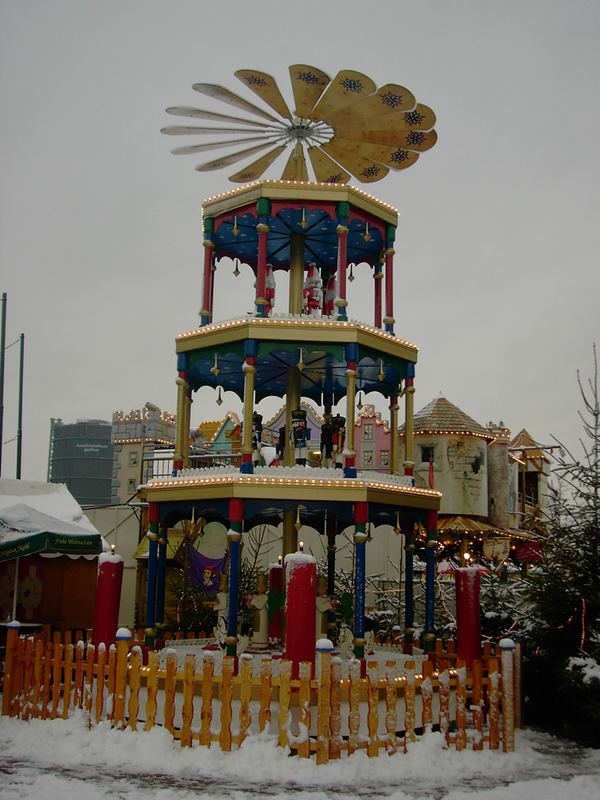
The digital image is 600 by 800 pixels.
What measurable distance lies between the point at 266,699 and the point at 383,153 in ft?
40.3

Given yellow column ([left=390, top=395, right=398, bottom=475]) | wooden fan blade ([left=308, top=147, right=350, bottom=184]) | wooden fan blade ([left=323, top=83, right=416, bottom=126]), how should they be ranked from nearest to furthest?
wooden fan blade ([left=323, top=83, right=416, bottom=126]), yellow column ([left=390, top=395, right=398, bottom=475]), wooden fan blade ([left=308, top=147, right=350, bottom=184])

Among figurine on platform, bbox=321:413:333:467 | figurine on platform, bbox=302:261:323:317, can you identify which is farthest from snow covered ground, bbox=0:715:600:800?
figurine on platform, bbox=302:261:323:317

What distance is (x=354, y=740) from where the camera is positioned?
37.6 feet

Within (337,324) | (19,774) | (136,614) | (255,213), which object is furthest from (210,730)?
(136,614)

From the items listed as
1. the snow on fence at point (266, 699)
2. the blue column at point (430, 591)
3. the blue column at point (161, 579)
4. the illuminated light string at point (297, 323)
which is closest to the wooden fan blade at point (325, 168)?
the illuminated light string at point (297, 323)

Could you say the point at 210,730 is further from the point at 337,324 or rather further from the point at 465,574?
the point at 337,324

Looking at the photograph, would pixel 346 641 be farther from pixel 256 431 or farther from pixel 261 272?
pixel 261 272

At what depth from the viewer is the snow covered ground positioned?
10148 millimetres

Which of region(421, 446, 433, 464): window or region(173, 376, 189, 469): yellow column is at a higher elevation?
region(421, 446, 433, 464): window

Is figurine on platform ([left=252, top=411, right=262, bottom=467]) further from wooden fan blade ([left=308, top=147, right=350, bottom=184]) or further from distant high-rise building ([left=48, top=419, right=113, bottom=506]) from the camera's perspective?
distant high-rise building ([left=48, top=419, right=113, bottom=506])

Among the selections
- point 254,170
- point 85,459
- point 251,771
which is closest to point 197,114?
point 254,170

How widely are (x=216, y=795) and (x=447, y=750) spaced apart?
387 cm

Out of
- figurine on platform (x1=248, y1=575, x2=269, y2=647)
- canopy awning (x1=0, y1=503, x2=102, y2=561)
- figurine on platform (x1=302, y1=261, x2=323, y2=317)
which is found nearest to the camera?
figurine on platform (x1=248, y1=575, x2=269, y2=647)

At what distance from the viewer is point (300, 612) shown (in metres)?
12.7
